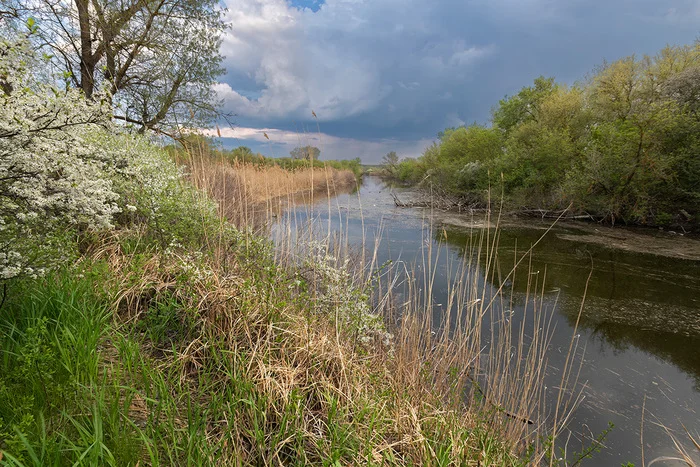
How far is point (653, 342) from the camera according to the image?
15.3ft

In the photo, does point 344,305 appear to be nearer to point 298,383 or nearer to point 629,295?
point 298,383

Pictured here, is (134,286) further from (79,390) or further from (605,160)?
(605,160)

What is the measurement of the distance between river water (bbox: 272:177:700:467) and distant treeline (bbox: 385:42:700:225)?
193 centimetres

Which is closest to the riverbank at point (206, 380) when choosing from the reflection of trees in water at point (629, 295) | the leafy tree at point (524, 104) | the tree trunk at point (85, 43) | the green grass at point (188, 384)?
the green grass at point (188, 384)

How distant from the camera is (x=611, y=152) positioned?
11.9 metres

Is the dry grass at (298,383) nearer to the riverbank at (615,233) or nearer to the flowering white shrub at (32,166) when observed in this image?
the flowering white shrub at (32,166)

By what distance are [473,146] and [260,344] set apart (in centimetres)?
2426

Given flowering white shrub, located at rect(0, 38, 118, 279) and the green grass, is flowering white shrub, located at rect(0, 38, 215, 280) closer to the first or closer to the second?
flowering white shrub, located at rect(0, 38, 118, 279)

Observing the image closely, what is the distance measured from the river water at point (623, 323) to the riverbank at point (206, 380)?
1.11m

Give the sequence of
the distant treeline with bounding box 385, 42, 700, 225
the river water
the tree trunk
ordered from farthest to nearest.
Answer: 1. the distant treeline with bounding box 385, 42, 700, 225
2. the tree trunk
3. the river water

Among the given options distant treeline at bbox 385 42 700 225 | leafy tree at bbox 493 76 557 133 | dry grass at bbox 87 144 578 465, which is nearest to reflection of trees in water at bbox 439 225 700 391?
distant treeline at bbox 385 42 700 225

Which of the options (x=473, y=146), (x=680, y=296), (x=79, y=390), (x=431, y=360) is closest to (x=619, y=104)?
(x=473, y=146)

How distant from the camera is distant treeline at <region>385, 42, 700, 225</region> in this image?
10.8 m

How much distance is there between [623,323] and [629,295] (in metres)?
1.57
